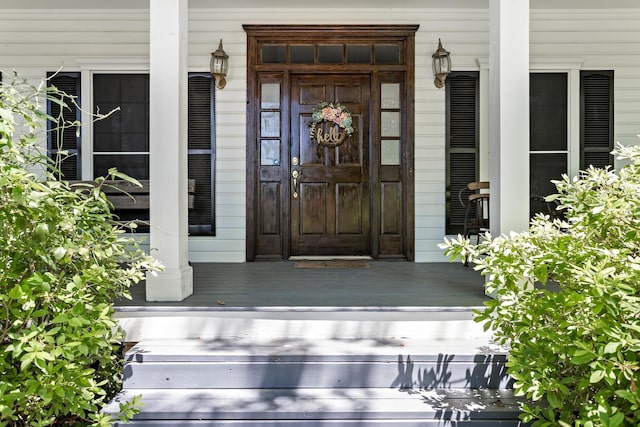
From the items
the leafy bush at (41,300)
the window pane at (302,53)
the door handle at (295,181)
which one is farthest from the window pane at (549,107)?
the leafy bush at (41,300)

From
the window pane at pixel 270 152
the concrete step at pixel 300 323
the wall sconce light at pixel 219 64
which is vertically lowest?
the concrete step at pixel 300 323

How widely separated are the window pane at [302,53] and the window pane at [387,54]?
710 millimetres

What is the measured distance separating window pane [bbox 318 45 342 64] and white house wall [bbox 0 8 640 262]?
0.29 metres

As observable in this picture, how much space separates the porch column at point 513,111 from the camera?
338cm

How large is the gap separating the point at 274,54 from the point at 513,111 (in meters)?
3.05

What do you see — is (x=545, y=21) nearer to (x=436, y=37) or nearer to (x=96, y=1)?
(x=436, y=37)

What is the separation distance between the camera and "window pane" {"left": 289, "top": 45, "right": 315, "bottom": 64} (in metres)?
5.62

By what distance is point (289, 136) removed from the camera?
5652 millimetres

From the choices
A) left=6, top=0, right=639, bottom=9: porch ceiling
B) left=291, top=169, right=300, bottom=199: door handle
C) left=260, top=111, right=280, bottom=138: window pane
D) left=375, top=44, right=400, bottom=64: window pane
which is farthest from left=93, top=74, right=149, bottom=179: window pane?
left=375, top=44, right=400, bottom=64: window pane

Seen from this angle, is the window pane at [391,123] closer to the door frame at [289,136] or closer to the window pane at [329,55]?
the door frame at [289,136]

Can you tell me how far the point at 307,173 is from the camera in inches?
224

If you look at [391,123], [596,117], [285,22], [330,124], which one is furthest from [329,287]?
[596,117]

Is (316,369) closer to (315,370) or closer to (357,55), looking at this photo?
(315,370)

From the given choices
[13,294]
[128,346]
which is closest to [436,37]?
[128,346]
